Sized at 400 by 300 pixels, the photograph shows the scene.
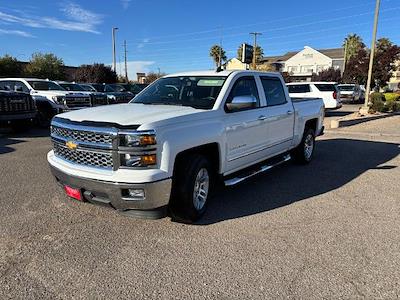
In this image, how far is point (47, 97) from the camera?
1337 centimetres

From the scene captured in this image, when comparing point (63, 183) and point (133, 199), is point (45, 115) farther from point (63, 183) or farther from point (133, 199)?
point (133, 199)

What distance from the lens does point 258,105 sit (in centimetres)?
567

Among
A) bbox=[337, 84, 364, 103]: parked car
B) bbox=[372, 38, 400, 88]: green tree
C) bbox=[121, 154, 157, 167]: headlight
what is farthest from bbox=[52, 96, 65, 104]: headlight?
bbox=[372, 38, 400, 88]: green tree

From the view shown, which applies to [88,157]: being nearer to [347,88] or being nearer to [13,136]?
[13,136]

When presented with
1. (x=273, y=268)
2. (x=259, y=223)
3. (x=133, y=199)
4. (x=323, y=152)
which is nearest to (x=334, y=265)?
(x=273, y=268)

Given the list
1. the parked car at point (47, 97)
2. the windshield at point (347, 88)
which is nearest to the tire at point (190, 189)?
the parked car at point (47, 97)

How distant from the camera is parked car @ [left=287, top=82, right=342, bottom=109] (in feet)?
62.2

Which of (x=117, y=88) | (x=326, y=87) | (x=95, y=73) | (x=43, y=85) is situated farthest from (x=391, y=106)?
(x=95, y=73)

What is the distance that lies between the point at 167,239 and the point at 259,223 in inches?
47.2

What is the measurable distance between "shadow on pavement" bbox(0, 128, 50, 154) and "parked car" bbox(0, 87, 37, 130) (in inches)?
13.0

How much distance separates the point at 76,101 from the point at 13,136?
2.84 meters

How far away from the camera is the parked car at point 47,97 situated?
13.2 m

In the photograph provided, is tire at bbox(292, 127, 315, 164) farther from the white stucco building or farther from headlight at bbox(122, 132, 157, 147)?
the white stucco building

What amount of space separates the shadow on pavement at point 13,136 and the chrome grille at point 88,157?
543 centimetres
